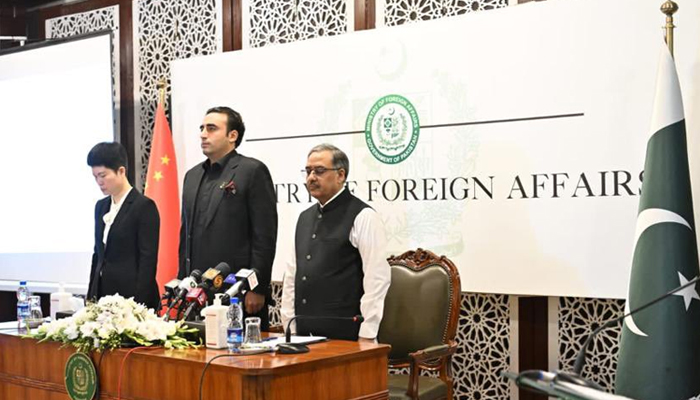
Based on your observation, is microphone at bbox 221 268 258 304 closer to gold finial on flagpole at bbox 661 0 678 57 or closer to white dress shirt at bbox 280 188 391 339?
white dress shirt at bbox 280 188 391 339

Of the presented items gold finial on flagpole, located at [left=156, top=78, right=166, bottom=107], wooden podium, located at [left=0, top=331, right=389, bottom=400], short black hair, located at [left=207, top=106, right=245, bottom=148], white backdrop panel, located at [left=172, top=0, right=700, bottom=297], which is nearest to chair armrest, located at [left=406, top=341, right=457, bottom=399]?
wooden podium, located at [left=0, top=331, right=389, bottom=400]

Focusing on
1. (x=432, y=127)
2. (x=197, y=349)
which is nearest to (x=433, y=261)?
(x=432, y=127)

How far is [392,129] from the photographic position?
15.4ft

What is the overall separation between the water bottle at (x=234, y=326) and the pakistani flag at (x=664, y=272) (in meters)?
1.49

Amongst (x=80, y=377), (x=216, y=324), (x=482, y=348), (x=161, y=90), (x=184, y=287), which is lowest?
(x=482, y=348)

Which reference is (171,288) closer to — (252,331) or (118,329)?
(118,329)

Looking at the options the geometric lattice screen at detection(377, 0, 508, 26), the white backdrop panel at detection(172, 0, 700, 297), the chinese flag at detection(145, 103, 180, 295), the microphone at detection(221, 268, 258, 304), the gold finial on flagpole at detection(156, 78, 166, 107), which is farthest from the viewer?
the gold finial on flagpole at detection(156, 78, 166, 107)

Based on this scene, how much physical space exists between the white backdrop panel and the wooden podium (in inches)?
46.7

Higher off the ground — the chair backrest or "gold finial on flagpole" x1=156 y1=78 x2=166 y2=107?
"gold finial on flagpole" x1=156 y1=78 x2=166 y2=107

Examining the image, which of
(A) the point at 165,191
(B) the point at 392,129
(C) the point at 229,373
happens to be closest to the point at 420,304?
(B) the point at 392,129

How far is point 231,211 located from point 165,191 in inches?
59.7

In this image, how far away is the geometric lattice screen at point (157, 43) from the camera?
580 cm

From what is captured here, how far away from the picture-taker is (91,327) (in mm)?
3346

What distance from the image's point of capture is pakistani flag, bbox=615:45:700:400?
137 inches
